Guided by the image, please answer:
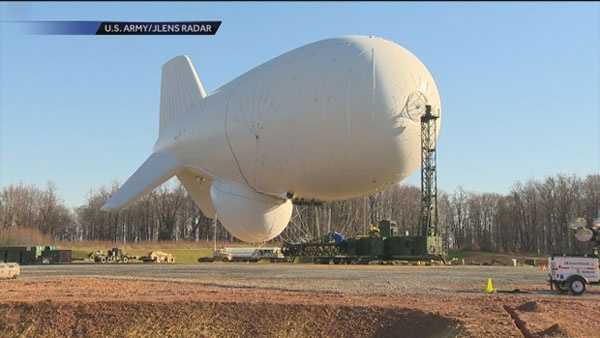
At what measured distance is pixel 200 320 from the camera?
1441 centimetres

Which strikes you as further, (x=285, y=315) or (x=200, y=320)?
(x=200, y=320)

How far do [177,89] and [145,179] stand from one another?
7.28m

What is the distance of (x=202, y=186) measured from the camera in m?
40.3

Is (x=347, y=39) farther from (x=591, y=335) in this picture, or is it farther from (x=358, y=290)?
(x=591, y=335)

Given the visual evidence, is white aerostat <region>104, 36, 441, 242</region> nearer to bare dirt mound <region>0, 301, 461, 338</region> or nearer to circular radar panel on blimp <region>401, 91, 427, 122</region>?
circular radar panel on blimp <region>401, 91, 427, 122</region>

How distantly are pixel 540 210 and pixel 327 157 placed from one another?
8141 centimetres

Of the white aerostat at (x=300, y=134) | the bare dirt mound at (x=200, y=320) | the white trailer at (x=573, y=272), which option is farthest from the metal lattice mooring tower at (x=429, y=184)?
the bare dirt mound at (x=200, y=320)

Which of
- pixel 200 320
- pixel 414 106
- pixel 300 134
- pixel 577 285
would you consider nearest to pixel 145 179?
pixel 300 134

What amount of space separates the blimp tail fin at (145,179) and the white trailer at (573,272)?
1010 inches

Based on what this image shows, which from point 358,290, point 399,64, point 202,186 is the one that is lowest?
point 358,290

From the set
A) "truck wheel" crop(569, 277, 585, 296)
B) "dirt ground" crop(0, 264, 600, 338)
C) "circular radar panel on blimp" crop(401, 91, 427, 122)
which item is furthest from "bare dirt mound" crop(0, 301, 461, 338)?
"circular radar panel on blimp" crop(401, 91, 427, 122)

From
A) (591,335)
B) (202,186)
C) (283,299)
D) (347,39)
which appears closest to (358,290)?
(283,299)

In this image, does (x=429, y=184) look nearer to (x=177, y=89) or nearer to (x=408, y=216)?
(x=177, y=89)

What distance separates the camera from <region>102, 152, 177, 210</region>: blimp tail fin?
A: 36.6 metres
